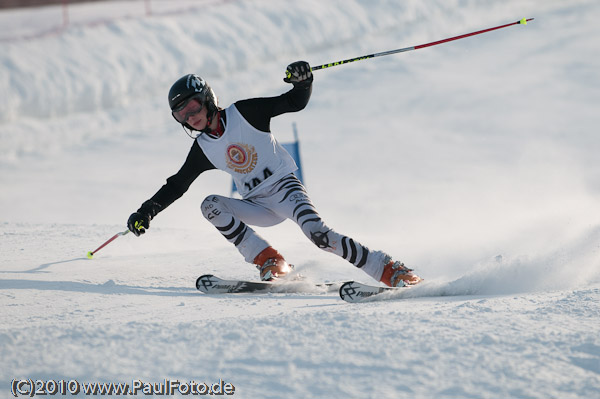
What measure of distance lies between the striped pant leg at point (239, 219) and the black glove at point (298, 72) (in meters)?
0.80

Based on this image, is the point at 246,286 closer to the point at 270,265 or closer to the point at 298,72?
the point at 270,265

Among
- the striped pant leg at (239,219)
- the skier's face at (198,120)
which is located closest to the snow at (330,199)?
the striped pant leg at (239,219)

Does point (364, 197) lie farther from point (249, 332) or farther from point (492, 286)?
point (249, 332)

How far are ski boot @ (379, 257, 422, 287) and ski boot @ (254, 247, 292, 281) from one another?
628 mm

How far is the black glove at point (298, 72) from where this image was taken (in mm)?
3859

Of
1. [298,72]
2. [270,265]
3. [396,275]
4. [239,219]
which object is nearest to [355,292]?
[396,275]

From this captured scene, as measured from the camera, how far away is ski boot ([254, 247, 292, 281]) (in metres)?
4.07

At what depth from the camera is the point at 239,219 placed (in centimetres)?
418

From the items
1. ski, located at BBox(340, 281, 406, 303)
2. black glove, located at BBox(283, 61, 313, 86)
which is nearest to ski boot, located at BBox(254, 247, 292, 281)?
ski, located at BBox(340, 281, 406, 303)

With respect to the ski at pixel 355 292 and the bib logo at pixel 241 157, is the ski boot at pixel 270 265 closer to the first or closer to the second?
the bib logo at pixel 241 157

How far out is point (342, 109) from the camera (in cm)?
1205

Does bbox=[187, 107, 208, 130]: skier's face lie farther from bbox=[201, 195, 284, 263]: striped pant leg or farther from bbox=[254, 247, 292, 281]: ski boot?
bbox=[254, 247, 292, 281]: ski boot

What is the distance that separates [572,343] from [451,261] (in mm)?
2404

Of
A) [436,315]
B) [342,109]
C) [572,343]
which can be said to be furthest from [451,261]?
[342,109]
